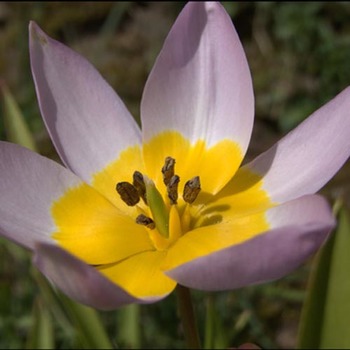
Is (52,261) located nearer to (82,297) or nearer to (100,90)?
(82,297)

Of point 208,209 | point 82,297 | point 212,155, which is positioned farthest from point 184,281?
point 212,155

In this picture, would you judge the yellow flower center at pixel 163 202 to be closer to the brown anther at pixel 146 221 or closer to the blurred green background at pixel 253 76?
the brown anther at pixel 146 221

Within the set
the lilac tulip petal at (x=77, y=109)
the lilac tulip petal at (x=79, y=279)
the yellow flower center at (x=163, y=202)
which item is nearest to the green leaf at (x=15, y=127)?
the lilac tulip petal at (x=77, y=109)

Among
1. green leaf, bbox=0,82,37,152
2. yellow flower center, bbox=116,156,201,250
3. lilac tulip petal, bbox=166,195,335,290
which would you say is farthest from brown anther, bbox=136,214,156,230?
green leaf, bbox=0,82,37,152

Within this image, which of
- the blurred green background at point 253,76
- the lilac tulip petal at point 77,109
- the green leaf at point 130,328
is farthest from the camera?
the blurred green background at point 253,76

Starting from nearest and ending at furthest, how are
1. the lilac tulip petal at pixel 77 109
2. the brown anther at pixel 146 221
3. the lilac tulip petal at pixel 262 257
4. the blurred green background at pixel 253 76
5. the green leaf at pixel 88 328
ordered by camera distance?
the lilac tulip petal at pixel 262 257 < the brown anther at pixel 146 221 < the lilac tulip petal at pixel 77 109 < the green leaf at pixel 88 328 < the blurred green background at pixel 253 76

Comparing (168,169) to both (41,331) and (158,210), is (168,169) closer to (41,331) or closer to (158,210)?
(158,210)
